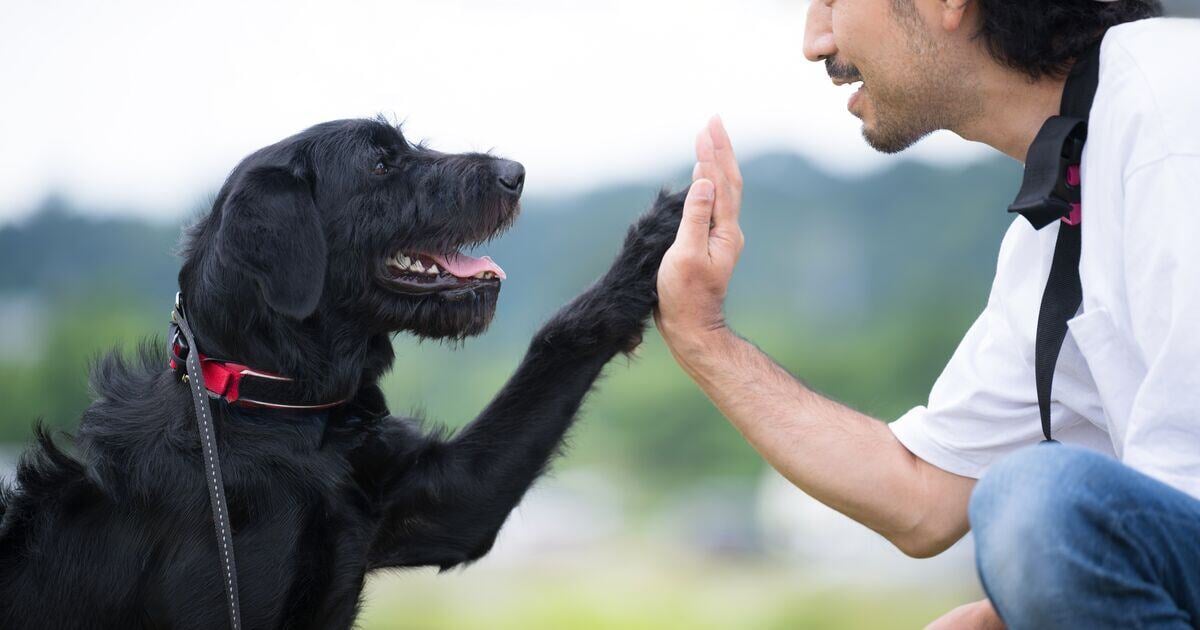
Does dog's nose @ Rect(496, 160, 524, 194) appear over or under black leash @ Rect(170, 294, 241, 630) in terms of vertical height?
over

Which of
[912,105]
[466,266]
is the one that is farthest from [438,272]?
[912,105]

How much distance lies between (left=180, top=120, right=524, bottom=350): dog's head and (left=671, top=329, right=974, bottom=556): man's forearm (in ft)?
1.75

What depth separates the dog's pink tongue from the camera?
7.46 feet

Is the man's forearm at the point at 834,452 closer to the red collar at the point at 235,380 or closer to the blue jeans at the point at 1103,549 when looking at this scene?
the blue jeans at the point at 1103,549

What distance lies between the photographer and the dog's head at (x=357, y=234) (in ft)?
6.45

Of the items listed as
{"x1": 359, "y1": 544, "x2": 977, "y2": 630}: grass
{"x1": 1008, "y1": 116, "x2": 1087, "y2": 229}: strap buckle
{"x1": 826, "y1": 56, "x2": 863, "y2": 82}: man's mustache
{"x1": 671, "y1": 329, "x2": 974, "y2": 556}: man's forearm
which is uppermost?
{"x1": 826, "y1": 56, "x2": 863, "y2": 82}: man's mustache

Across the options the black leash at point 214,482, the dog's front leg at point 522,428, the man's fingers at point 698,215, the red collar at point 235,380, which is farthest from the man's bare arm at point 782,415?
the black leash at point 214,482

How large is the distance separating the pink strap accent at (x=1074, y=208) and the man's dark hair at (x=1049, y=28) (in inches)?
11.7

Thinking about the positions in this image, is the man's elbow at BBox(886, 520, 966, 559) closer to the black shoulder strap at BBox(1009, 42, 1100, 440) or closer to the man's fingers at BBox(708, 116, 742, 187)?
the black shoulder strap at BBox(1009, 42, 1100, 440)

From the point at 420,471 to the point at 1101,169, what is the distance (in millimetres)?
1326

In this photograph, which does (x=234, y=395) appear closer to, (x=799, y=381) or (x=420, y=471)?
(x=420, y=471)

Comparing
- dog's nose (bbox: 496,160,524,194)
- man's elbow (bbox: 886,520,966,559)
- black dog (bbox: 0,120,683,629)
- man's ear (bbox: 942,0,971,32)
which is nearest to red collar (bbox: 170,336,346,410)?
black dog (bbox: 0,120,683,629)

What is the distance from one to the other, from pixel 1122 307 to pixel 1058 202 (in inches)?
7.5

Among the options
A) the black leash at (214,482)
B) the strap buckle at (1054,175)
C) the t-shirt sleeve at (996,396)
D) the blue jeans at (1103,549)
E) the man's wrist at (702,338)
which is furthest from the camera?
the man's wrist at (702,338)
